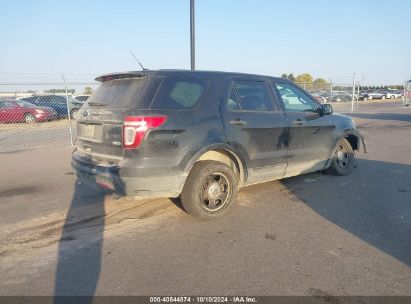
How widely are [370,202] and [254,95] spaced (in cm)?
224

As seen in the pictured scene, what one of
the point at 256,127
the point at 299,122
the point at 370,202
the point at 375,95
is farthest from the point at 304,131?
the point at 375,95

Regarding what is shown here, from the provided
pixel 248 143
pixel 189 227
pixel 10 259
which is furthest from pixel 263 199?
pixel 10 259

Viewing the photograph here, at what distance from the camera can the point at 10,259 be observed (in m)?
3.54

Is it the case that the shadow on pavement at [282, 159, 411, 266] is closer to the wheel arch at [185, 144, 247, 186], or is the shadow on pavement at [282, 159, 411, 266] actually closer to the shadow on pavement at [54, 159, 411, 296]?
the shadow on pavement at [54, 159, 411, 296]

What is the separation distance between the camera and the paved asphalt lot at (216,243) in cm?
304

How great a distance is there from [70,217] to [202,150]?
1.97 meters


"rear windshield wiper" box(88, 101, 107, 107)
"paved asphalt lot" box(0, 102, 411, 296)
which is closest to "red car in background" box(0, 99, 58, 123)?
"paved asphalt lot" box(0, 102, 411, 296)

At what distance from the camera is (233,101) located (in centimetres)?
472

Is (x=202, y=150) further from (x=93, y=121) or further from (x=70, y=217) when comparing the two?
(x=70, y=217)

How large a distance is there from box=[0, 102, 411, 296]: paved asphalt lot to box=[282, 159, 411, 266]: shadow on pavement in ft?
0.05

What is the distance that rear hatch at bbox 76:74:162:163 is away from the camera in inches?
159

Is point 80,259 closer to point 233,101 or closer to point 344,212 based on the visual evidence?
point 233,101

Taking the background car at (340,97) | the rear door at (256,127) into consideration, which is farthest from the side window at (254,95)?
the background car at (340,97)

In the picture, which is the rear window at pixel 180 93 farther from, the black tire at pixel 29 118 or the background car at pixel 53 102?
the background car at pixel 53 102
